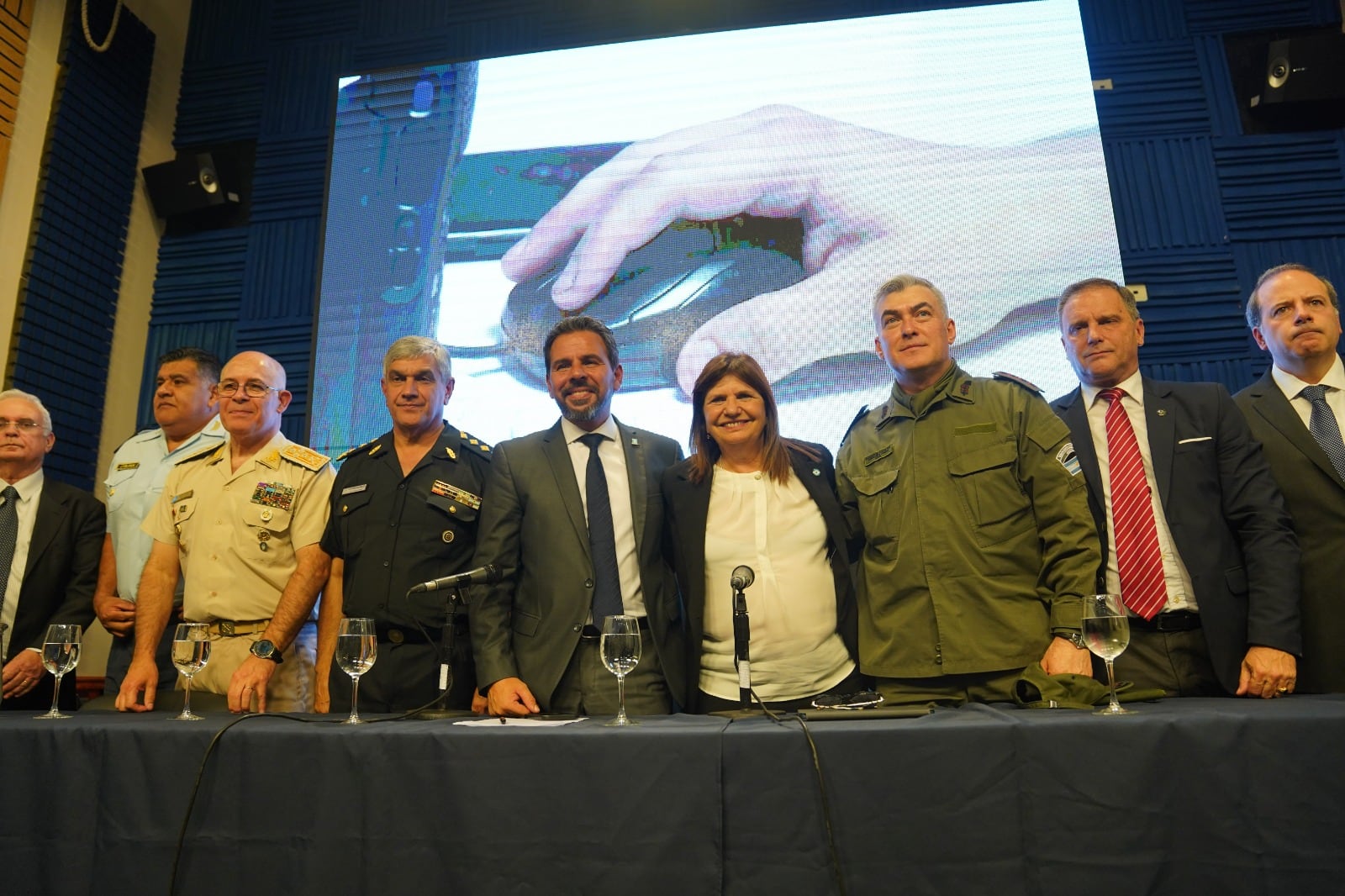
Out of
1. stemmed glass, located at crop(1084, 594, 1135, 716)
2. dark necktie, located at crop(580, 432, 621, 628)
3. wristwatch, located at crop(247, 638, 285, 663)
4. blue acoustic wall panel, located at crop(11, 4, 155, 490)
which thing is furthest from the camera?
blue acoustic wall panel, located at crop(11, 4, 155, 490)

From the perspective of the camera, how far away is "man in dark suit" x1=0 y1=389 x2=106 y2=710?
334cm

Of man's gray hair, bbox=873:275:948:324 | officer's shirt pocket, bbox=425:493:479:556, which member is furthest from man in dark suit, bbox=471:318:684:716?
man's gray hair, bbox=873:275:948:324

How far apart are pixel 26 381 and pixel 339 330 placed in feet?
5.59

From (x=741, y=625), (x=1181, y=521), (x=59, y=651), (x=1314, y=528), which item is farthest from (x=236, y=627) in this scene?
(x=1314, y=528)

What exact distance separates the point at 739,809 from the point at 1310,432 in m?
2.35

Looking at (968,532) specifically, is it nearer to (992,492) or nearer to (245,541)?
(992,492)

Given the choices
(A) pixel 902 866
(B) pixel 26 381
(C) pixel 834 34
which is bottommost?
(A) pixel 902 866

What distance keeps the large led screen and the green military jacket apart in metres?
1.41

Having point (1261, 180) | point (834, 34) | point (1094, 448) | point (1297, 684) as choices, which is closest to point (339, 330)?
point (834, 34)

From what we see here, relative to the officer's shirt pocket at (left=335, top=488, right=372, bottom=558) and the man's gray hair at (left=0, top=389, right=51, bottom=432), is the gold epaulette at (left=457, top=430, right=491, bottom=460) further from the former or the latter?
the man's gray hair at (left=0, top=389, right=51, bottom=432)

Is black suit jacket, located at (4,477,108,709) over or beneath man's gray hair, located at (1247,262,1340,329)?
beneath

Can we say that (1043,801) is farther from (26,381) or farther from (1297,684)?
(26,381)

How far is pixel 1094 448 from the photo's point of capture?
268cm

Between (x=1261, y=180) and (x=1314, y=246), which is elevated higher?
(x=1261, y=180)
